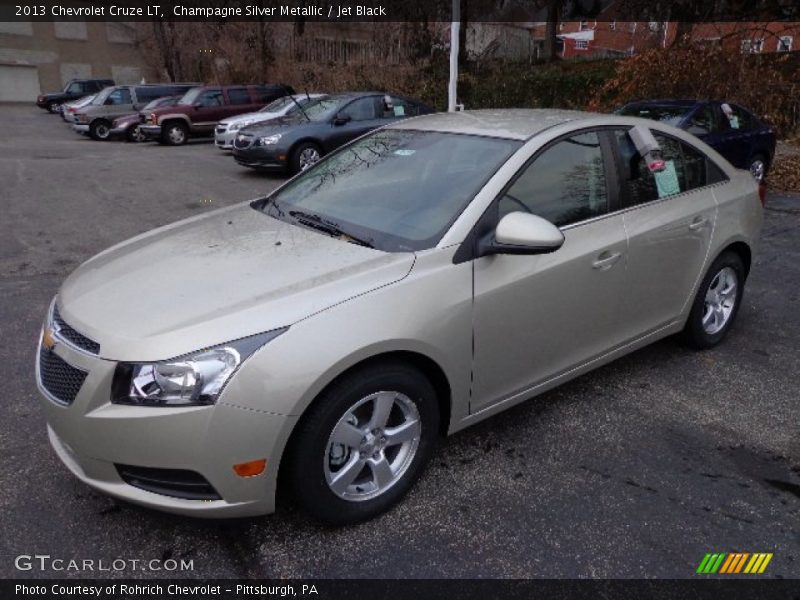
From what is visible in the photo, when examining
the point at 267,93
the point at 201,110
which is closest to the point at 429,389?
the point at 201,110

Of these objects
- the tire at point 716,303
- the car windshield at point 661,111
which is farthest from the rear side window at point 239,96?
the tire at point 716,303

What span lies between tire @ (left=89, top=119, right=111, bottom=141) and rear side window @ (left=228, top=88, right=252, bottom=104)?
445cm

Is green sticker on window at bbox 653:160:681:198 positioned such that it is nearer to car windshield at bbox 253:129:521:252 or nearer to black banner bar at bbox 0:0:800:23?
car windshield at bbox 253:129:521:252

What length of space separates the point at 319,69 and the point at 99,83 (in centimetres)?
1318

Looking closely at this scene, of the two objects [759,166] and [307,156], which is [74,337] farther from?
[759,166]

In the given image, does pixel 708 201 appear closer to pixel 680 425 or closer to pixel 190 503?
pixel 680 425

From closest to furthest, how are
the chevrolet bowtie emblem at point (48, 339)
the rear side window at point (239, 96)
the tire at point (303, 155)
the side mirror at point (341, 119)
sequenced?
the chevrolet bowtie emblem at point (48, 339) < the tire at point (303, 155) < the side mirror at point (341, 119) < the rear side window at point (239, 96)

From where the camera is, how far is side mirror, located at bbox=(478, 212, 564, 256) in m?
2.65

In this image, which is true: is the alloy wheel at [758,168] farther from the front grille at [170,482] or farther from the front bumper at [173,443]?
the front grille at [170,482]

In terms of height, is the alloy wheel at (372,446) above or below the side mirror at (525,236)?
below

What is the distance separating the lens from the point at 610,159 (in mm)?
3414

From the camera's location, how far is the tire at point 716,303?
4.03 m

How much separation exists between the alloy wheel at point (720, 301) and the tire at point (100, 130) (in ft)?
66.3
